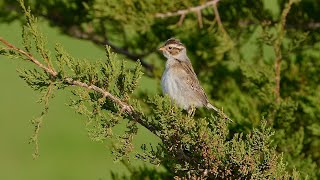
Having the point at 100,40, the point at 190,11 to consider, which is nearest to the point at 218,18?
the point at 190,11

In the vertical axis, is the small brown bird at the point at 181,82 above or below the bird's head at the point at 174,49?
below

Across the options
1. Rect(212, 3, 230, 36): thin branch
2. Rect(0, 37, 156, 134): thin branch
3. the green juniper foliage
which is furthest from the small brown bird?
Rect(0, 37, 156, 134): thin branch

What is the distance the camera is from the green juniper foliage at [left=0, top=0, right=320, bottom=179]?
4965mm

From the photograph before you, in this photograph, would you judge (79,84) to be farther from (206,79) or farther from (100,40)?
(100,40)

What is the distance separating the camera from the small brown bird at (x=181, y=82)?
6.92m

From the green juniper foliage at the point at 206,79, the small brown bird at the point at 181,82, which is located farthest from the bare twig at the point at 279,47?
the small brown bird at the point at 181,82

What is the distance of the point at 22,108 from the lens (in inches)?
771

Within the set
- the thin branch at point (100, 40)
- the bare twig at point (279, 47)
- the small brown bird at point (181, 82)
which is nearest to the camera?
the bare twig at point (279, 47)

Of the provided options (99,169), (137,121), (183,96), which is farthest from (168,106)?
(99,169)

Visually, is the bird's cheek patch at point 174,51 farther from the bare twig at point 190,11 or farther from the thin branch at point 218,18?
the thin branch at point 218,18

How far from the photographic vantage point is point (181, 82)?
7.00 m

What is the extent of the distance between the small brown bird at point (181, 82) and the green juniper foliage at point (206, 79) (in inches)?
5.6

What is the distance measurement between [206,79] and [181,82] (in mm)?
559

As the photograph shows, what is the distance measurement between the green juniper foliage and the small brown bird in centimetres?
14
